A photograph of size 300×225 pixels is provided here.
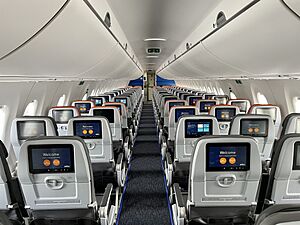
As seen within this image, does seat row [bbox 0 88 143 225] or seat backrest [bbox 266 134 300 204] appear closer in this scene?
seat backrest [bbox 266 134 300 204]

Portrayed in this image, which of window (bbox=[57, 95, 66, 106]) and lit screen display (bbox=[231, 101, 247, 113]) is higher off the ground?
window (bbox=[57, 95, 66, 106])

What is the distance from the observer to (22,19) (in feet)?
6.69

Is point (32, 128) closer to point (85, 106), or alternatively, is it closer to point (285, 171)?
point (285, 171)

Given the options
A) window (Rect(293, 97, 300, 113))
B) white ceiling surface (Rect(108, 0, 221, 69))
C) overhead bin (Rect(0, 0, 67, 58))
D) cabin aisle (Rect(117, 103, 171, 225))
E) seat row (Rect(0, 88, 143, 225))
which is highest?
white ceiling surface (Rect(108, 0, 221, 69))

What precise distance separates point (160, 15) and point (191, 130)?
1897 mm

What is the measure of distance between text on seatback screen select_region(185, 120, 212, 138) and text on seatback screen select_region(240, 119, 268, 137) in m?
0.50

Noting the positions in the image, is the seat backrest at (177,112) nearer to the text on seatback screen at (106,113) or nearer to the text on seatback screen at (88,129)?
the text on seatback screen at (106,113)

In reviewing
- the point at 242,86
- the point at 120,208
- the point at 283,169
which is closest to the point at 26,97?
the point at 120,208

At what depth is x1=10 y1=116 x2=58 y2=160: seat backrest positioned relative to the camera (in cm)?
529

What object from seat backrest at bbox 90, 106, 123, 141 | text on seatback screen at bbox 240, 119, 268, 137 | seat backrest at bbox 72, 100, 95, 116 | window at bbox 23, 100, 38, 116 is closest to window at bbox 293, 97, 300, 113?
text on seatback screen at bbox 240, 119, 268, 137

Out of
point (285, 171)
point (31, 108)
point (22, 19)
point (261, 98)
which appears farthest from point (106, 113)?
point (22, 19)

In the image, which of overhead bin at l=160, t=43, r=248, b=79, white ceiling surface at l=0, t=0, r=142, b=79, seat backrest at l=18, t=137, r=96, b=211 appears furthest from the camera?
overhead bin at l=160, t=43, r=248, b=79

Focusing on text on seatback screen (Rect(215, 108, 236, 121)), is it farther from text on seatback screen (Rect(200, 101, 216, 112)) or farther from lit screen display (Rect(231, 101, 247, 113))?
lit screen display (Rect(231, 101, 247, 113))

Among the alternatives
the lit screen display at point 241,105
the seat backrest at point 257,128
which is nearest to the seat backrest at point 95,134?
the seat backrest at point 257,128
